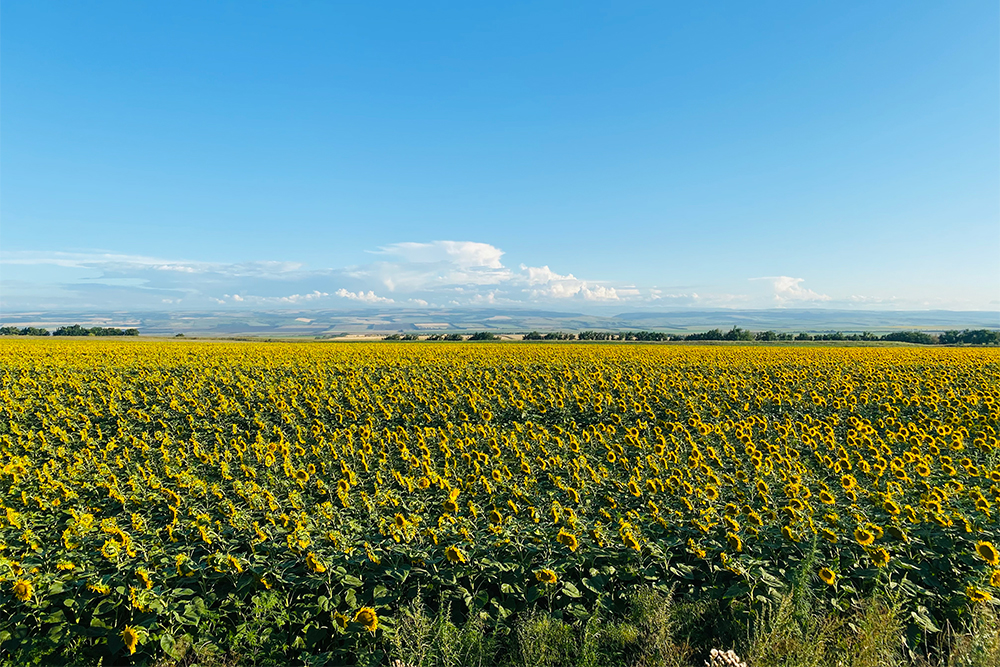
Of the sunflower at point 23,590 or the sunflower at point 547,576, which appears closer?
the sunflower at point 23,590

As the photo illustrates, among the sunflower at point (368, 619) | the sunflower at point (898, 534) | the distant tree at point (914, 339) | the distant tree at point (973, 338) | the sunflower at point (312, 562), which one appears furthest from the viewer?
the distant tree at point (914, 339)

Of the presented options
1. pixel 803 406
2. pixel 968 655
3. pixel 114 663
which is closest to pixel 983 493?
pixel 968 655

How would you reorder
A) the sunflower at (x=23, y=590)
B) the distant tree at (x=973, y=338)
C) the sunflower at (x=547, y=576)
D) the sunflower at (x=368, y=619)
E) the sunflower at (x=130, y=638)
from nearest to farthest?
the sunflower at (x=130, y=638)
the sunflower at (x=368, y=619)
the sunflower at (x=23, y=590)
the sunflower at (x=547, y=576)
the distant tree at (x=973, y=338)

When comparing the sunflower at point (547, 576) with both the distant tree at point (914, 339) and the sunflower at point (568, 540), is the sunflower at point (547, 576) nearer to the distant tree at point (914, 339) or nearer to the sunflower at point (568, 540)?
the sunflower at point (568, 540)

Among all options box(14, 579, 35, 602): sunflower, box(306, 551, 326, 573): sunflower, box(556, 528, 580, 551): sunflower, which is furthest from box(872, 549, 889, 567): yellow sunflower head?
box(14, 579, 35, 602): sunflower

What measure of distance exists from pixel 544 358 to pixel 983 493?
1851cm

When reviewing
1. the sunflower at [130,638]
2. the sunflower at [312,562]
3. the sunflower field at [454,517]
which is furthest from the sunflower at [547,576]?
the sunflower at [130,638]

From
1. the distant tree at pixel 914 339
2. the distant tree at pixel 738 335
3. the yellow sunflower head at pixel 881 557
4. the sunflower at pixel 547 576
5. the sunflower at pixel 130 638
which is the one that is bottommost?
the sunflower at pixel 130 638

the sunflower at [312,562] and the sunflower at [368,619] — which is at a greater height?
the sunflower at [312,562]

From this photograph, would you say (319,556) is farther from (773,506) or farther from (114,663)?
(773,506)

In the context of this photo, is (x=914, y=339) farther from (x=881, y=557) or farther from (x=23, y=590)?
(x=23, y=590)

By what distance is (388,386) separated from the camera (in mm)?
15906

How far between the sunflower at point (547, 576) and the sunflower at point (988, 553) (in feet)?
14.8

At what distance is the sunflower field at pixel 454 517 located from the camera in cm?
476
